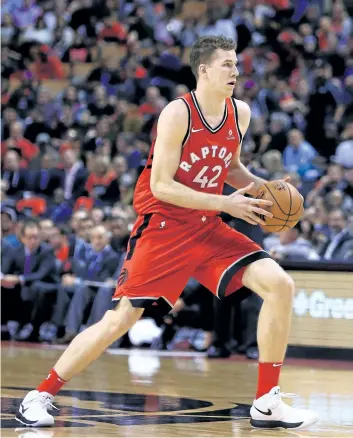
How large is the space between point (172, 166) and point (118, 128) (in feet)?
39.1

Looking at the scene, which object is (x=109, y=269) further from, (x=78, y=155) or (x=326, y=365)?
(x=78, y=155)

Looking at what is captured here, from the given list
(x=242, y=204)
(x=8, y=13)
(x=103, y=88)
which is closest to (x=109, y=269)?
(x=103, y=88)

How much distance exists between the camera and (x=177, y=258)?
5.82 m

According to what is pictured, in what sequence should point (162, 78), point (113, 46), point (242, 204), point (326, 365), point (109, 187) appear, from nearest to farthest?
1. point (242, 204)
2. point (326, 365)
3. point (109, 187)
4. point (162, 78)
5. point (113, 46)

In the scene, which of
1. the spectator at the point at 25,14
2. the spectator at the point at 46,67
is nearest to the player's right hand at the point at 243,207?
the spectator at the point at 46,67

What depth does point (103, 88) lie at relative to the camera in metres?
18.4

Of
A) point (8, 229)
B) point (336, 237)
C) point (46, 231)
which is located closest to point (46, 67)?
point (8, 229)

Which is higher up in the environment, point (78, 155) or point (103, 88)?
point (103, 88)

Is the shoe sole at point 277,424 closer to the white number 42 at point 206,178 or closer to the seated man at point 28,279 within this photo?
the white number 42 at point 206,178

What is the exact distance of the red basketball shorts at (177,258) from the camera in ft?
18.9

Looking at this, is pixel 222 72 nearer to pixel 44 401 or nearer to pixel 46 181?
pixel 44 401

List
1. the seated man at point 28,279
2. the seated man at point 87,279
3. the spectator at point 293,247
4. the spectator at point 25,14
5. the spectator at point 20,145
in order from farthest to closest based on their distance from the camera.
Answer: the spectator at point 25,14 → the spectator at point 20,145 → the seated man at point 28,279 → the seated man at point 87,279 → the spectator at point 293,247

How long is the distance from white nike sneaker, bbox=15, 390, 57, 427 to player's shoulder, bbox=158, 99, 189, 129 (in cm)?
155

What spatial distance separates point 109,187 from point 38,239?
227cm
